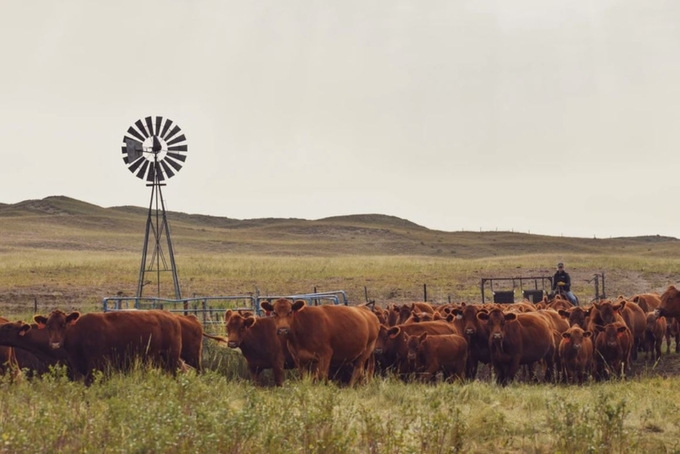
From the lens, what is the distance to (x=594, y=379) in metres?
16.4

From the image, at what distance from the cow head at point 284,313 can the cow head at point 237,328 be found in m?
0.43

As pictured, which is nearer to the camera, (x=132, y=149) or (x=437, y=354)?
(x=437, y=354)

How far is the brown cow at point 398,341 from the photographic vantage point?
15.6 meters

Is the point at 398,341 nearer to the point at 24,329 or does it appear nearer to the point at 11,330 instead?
the point at 24,329

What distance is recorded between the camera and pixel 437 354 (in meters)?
15.2

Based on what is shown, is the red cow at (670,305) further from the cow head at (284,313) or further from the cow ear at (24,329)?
the cow ear at (24,329)

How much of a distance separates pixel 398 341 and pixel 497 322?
170 centimetres

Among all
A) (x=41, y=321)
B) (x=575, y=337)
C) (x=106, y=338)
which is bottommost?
(x=575, y=337)

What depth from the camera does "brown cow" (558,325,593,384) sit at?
15.8m

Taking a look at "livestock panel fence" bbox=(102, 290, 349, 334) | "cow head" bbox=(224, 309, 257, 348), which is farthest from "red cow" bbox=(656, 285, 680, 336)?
"cow head" bbox=(224, 309, 257, 348)

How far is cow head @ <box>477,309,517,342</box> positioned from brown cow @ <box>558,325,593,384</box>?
3.24 feet

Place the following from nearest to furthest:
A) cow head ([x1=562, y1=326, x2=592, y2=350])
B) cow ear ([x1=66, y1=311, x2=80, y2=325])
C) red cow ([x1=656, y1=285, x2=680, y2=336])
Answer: cow ear ([x1=66, y1=311, x2=80, y2=325]) → cow head ([x1=562, y1=326, x2=592, y2=350]) → red cow ([x1=656, y1=285, x2=680, y2=336])

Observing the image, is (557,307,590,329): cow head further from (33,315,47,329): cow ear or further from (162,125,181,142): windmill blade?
(162,125,181,142): windmill blade

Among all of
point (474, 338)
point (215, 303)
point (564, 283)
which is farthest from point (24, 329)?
point (215, 303)
